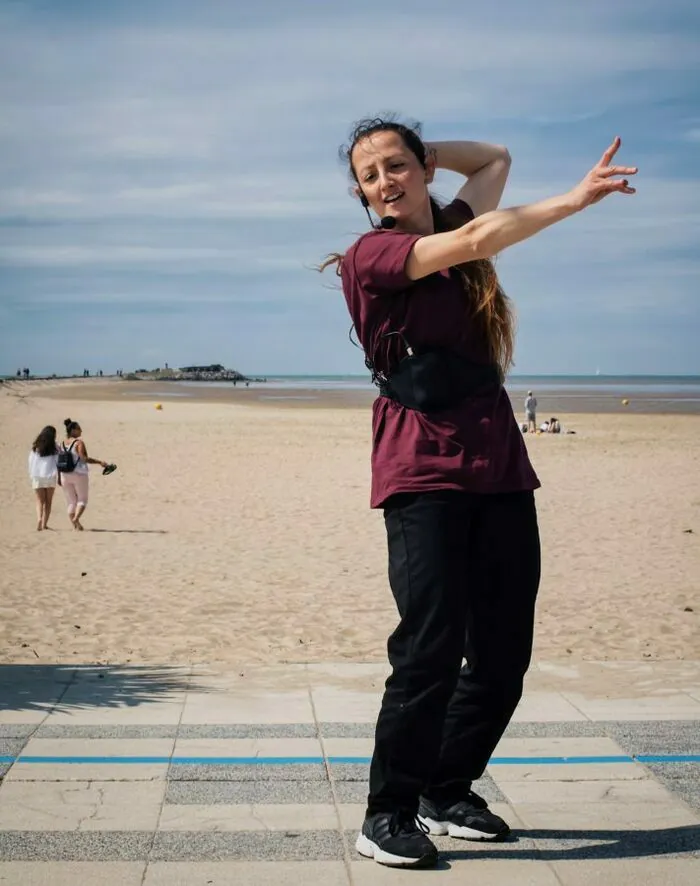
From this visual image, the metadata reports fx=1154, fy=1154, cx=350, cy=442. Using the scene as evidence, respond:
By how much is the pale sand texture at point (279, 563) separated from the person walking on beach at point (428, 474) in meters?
3.92

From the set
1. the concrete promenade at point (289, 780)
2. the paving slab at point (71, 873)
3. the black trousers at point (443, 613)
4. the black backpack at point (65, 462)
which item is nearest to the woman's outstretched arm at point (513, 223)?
the black trousers at point (443, 613)

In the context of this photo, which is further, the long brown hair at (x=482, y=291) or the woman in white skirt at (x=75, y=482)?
the woman in white skirt at (x=75, y=482)

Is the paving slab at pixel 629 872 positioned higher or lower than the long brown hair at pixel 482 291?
lower

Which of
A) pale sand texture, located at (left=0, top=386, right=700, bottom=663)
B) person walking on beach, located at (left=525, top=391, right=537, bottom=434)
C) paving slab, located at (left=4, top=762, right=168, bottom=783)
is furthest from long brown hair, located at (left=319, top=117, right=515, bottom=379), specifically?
person walking on beach, located at (left=525, top=391, right=537, bottom=434)

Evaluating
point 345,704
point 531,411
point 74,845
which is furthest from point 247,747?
point 531,411

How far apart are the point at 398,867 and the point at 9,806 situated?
1.46 metres

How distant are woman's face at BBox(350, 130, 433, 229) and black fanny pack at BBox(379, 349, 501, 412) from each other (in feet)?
1.59

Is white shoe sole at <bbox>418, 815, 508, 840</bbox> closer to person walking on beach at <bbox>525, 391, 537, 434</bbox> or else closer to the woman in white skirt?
the woman in white skirt

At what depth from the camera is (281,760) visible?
470 cm

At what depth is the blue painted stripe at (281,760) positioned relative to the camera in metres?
4.65

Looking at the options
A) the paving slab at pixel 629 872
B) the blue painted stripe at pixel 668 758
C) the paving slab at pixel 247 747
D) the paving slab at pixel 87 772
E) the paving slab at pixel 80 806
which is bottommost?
the paving slab at pixel 247 747

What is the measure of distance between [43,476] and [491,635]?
38.1 feet

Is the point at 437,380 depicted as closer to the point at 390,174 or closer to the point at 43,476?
the point at 390,174

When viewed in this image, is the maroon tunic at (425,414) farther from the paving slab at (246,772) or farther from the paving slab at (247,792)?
the paving slab at (246,772)
